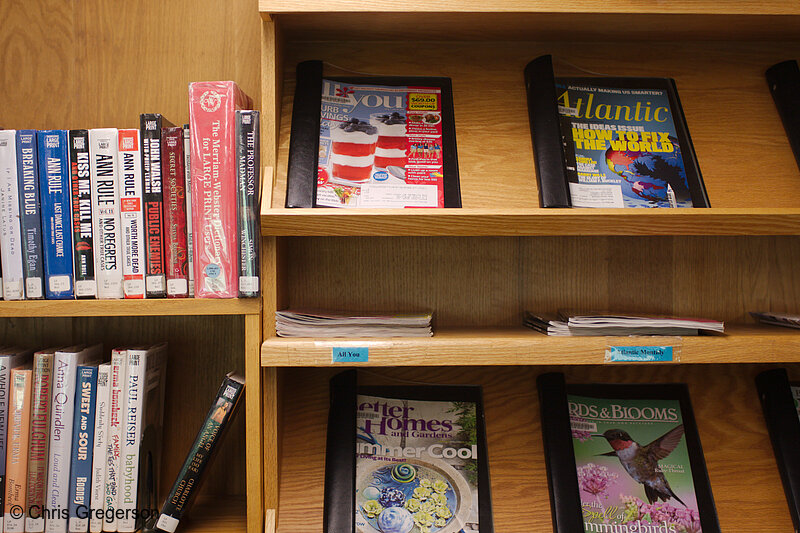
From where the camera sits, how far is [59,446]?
110 centimetres

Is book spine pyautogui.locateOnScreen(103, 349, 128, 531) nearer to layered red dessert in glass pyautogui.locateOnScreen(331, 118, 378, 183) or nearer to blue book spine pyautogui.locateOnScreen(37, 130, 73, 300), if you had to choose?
blue book spine pyautogui.locateOnScreen(37, 130, 73, 300)

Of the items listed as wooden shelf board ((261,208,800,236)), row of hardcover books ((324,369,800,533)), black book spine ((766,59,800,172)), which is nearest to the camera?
wooden shelf board ((261,208,800,236))

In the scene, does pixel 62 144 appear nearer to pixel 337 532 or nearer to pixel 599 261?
pixel 337 532

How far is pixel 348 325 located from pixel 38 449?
65cm

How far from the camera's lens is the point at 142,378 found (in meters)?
1.12

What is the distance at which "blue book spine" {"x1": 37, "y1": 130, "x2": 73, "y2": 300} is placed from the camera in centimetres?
109

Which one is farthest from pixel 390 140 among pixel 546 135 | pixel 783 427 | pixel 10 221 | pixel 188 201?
pixel 783 427

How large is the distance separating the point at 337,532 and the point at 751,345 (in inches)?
34.6

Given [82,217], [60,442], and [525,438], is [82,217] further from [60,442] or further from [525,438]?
[525,438]

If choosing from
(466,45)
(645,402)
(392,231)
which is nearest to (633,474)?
(645,402)

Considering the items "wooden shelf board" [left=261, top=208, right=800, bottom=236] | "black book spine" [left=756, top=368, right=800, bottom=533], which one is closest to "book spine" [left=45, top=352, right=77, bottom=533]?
"wooden shelf board" [left=261, top=208, right=800, bottom=236]

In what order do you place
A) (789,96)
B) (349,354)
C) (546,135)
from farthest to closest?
(789,96) → (546,135) → (349,354)

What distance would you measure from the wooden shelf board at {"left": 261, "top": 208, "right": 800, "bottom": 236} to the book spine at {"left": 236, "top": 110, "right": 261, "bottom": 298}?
4 cm

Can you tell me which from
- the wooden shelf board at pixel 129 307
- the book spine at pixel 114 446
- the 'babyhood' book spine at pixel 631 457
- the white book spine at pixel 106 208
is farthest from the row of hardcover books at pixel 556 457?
the white book spine at pixel 106 208
